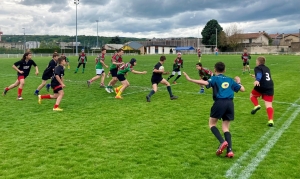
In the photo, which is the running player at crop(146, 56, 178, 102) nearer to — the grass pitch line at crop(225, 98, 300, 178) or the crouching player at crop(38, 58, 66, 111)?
the crouching player at crop(38, 58, 66, 111)

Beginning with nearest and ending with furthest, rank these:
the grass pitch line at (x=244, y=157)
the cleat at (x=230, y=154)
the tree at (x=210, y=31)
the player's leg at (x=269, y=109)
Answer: the grass pitch line at (x=244, y=157) < the cleat at (x=230, y=154) < the player's leg at (x=269, y=109) < the tree at (x=210, y=31)

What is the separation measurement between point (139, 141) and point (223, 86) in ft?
7.25

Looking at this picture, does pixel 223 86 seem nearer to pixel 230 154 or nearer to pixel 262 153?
pixel 230 154

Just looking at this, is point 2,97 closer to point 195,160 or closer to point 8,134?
point 8,134

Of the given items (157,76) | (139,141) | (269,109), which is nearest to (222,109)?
(139,141)

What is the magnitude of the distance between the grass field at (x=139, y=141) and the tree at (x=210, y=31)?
325ft

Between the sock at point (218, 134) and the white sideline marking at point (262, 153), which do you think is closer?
the white sideline marking at point (262, 153)

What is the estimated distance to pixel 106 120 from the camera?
8562 mm

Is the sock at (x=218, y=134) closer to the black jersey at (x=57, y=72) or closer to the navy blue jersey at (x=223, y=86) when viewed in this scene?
the navy blue jersey at (x=223, y=86)

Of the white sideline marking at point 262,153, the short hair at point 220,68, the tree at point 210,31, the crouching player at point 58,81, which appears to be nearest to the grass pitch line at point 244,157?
the white sideline marking at point 262,153

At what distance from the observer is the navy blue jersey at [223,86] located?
5648 mm

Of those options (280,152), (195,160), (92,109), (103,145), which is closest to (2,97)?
(92,109)

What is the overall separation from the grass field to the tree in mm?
99012

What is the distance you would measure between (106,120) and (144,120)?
1.09m
